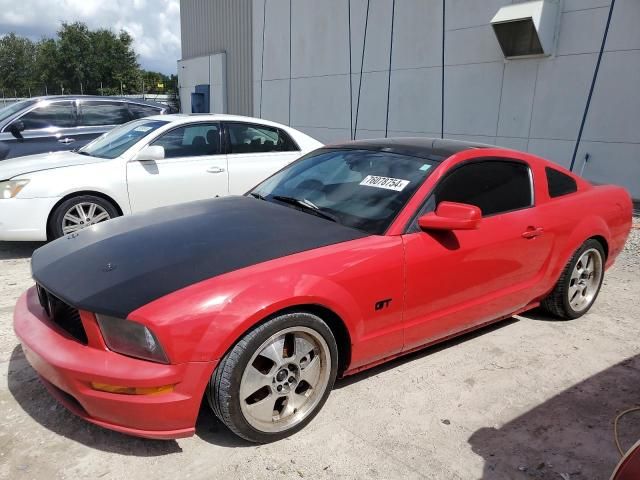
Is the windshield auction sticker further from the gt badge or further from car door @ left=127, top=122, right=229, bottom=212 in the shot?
car door @ left=127, top=122, right=229, bottom=212

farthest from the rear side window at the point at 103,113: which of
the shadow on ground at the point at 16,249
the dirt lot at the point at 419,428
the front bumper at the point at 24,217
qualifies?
the dirt lot at the point at 419,428

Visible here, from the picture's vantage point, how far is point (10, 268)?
5.09m

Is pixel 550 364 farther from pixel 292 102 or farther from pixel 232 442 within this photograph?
pixel 292 102

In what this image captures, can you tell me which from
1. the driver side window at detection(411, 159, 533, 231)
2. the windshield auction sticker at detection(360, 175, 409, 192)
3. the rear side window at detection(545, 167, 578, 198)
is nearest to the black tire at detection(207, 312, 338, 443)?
the driver side window at detection(411, 159, 533, 231)

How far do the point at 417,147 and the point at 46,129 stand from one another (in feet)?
20.9

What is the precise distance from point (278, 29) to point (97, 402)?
15580 millimetres

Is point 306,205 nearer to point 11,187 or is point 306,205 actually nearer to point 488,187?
point 488,187

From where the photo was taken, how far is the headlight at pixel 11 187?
511 centimetres

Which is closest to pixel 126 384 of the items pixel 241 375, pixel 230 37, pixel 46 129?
pixel 241 375

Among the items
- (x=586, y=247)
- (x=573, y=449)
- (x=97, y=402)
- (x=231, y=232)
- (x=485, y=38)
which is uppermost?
(x=485, y=38)

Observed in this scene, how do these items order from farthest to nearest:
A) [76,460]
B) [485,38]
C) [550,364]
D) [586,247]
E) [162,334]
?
[485,38] → [586,247] → [550,364] → [76,460] → [162,334]

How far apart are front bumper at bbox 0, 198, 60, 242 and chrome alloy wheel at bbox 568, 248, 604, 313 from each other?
4794 mm

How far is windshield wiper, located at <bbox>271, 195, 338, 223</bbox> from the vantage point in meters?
3.16

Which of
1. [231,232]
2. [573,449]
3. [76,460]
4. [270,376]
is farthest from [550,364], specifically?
[76,460]
